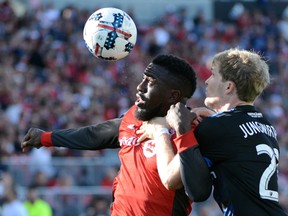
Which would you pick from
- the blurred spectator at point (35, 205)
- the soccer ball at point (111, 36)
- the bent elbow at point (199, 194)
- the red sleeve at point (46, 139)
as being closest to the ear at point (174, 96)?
the soccer ball at point (111, 36)

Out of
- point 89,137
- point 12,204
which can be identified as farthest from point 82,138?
point 12,204

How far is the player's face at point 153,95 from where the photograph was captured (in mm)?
6172

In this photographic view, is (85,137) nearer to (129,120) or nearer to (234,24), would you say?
(129,120)

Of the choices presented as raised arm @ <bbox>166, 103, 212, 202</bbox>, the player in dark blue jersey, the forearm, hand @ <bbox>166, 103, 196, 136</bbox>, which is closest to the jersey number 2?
the player in dark blue jersey

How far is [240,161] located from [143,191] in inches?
36.7

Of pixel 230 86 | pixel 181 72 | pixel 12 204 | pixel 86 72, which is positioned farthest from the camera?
pixel 86 72

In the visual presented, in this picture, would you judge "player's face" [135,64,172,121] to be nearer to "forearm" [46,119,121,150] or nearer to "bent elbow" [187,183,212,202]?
"forearm" [46,119,121,150]

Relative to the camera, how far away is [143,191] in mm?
6145

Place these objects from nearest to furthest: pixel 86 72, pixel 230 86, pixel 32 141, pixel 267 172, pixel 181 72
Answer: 1. pixel 267 172
2. pixel 230 86
3. pixel 181 72
4. pixel 32 141
5. pixel 86 72

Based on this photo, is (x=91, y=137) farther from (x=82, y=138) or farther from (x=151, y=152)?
(x=151, y=152)

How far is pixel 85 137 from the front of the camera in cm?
672

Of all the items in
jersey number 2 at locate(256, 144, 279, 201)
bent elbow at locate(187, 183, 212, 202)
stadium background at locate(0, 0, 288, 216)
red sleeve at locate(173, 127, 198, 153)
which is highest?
red sleeve at locate(173, 127, 198, 153)

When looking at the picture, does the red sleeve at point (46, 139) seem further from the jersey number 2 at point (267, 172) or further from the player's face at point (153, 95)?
the jersey number 2 at point (267, 172)

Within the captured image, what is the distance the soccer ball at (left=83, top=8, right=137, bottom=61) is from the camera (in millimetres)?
6789
